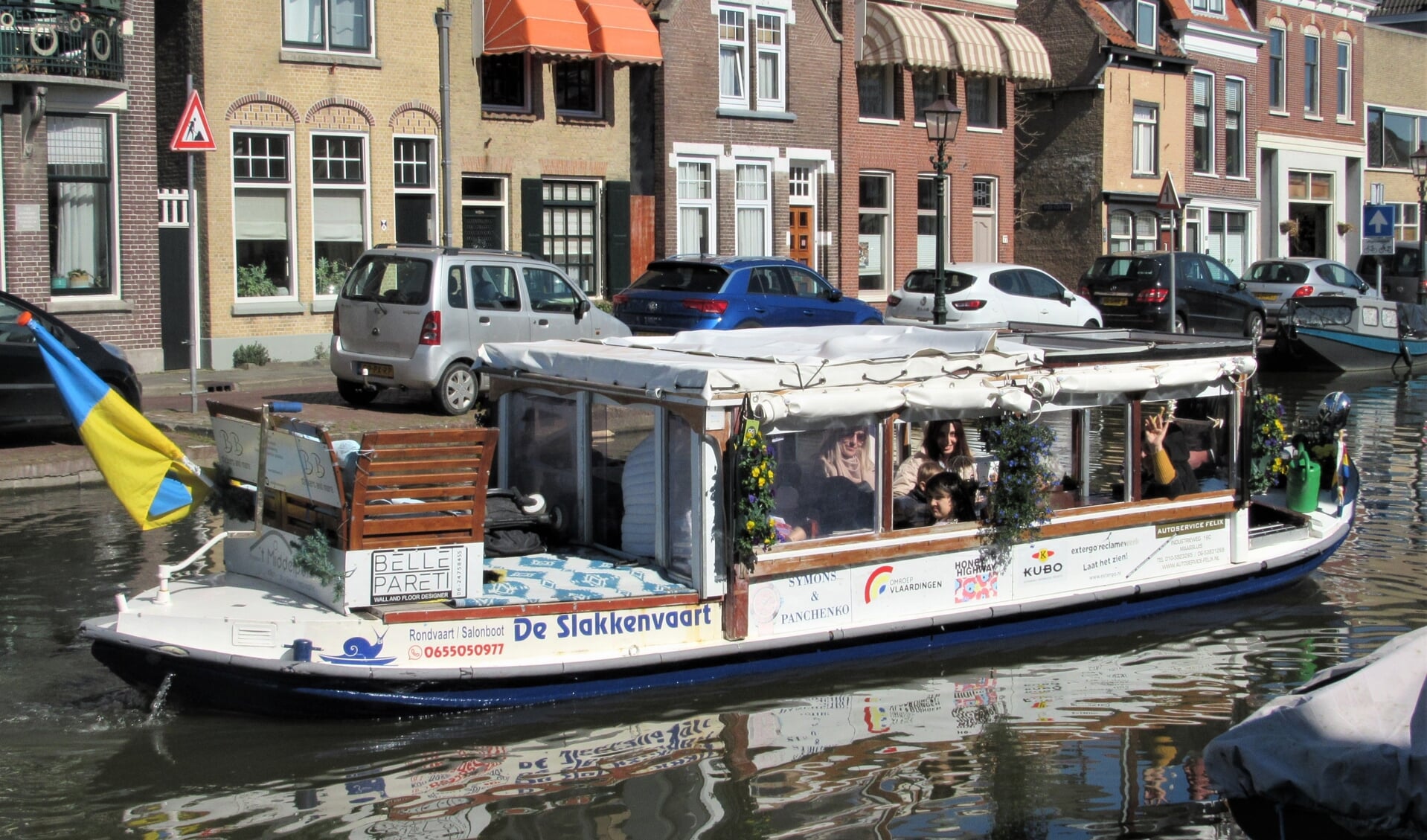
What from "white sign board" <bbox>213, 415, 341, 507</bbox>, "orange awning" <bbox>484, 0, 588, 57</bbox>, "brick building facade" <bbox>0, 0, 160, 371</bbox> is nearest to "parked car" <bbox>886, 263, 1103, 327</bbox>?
"orange awning" <bbox>484, 0, 588, 57</bbox>

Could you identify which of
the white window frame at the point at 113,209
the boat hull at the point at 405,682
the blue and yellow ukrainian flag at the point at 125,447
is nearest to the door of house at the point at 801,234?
the white window frame at the point at 113,209

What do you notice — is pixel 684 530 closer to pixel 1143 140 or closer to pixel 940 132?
pixel 940 132

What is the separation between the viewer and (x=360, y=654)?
8055 millimetres

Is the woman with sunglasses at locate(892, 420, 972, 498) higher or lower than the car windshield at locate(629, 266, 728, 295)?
lower

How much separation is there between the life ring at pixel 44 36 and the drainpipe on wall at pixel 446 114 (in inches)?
224

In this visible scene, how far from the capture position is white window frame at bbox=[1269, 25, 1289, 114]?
1686 inches

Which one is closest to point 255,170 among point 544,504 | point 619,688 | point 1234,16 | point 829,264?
point 829,264

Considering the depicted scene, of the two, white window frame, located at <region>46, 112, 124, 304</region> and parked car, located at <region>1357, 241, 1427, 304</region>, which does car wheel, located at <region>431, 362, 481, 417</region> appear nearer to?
white window frame, located at <region>46, 112, 124, 304</region>

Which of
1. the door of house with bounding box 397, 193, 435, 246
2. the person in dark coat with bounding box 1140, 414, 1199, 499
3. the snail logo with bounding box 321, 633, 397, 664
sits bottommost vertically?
the snail logo with bounding box 321, 633, 397, 664

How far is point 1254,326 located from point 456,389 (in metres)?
16.3

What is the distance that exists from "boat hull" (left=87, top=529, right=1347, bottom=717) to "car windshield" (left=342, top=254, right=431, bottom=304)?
9437mm

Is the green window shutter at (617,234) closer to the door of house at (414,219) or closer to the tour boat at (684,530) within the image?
the door of house at (414,219)

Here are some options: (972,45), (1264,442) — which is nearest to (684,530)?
(1264,442)

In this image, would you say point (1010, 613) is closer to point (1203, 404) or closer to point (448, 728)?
point (1203, 404)
